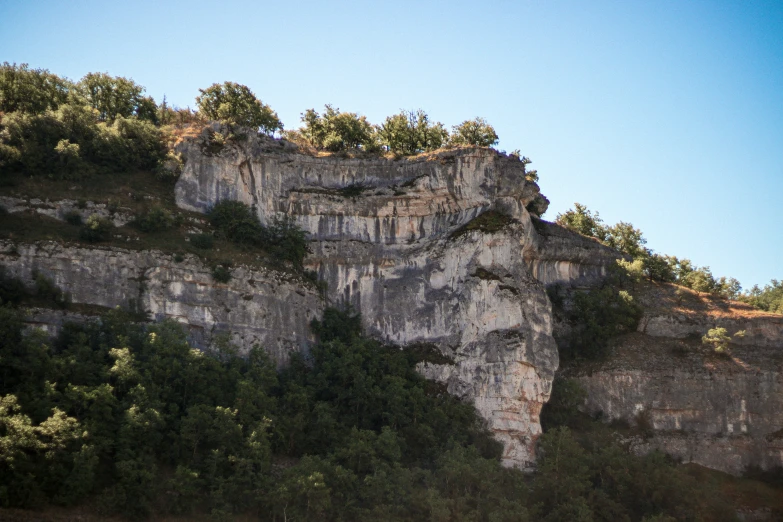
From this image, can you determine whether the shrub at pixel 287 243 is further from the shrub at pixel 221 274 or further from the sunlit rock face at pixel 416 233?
the shrub at pixel 221 274

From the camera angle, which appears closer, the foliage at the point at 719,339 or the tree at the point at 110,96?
the foliage at the point at 719,339

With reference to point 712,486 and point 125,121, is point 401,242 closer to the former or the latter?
point 125,121

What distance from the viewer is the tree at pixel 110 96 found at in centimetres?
6097

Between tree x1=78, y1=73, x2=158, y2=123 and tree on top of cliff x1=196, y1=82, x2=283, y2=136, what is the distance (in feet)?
13.3

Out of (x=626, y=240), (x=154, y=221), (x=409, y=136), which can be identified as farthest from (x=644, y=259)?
(x=154, y=221)

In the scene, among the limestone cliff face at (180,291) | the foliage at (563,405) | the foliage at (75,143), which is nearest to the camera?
the limestone cliff face at (180,291)

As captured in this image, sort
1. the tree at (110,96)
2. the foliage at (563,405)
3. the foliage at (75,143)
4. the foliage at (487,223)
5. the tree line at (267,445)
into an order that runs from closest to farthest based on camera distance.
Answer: the tree line at (267,445) → the foliage at (563,405) → the foliage at (75,143) → the foliage at (487,223) → the tree at (110,96)

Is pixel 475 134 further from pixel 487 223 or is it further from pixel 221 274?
pixel 221 274

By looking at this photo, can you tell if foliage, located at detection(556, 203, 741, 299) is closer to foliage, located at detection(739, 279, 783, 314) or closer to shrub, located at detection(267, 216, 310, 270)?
foliage, located at detection(739, 279, 783, 314)

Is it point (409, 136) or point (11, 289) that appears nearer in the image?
point (11, 289)

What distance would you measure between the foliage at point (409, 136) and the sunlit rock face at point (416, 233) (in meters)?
A: 5.86

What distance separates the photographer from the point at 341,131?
202ft

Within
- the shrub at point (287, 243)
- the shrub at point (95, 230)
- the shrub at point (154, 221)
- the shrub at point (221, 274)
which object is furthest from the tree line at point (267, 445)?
the shrub at point (154, 221)

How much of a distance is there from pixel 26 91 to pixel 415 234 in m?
26.7
